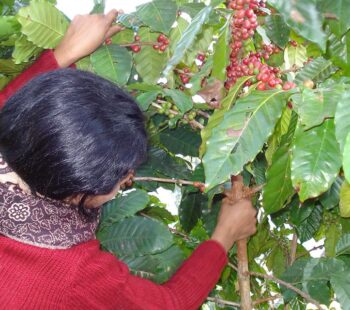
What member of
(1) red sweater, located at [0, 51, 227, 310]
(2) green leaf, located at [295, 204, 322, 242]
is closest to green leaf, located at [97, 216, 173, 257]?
(1) red sweater, located at [0, 51, 227, 310]

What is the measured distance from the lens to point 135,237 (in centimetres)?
151

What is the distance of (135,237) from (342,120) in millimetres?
767

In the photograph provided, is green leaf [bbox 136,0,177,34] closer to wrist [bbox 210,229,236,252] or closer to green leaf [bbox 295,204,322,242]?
wrist [bbox 210,229,236,252]

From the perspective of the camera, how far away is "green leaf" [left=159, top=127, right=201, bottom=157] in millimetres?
1755

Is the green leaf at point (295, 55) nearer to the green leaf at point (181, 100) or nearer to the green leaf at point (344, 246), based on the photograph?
the green leaf at point (181, 100)

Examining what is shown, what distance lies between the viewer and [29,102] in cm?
99

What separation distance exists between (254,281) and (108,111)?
129cm

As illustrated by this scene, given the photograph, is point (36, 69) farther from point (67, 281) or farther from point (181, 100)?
point (67, 281)

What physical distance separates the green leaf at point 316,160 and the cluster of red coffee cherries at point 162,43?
0.58 m

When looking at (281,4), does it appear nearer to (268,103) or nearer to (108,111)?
(268,103)

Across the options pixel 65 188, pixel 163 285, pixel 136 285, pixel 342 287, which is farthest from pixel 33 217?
pixel 342 287

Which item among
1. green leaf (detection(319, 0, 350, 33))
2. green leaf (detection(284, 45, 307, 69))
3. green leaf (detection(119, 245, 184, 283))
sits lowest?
green leaf (detection(119, 245, 184, 283))

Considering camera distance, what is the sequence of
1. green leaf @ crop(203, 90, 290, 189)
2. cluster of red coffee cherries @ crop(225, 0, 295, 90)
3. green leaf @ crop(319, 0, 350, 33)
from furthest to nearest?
cluster of red coffee cherries @ crop(225, 0, 295, 90) < green leaf @ crop(203, 90, 290, 189) < green leaf @ crop(319, 0, 350, 33)

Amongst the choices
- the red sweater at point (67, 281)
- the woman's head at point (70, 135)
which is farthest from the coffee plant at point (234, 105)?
the red sweater at point (67, 281)
